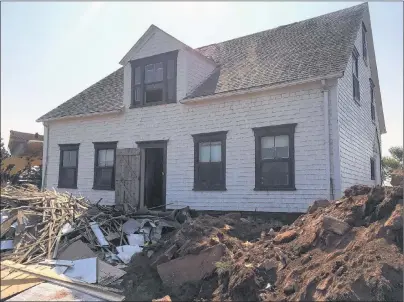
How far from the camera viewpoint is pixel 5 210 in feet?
29.5

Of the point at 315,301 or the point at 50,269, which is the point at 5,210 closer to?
the point at 50,269

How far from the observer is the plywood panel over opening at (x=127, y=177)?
544 inches

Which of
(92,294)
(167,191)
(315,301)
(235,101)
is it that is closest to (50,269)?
(92,294)

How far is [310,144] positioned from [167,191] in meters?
5.42

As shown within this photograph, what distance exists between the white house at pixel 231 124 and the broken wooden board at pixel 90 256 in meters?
4.78

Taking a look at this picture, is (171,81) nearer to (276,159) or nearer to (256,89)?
(256,89)

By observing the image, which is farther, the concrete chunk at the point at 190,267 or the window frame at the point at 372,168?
the window frame at the point at 372,168

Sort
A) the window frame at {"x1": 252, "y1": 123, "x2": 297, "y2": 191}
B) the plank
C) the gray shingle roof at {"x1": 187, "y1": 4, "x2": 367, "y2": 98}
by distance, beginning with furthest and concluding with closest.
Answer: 1. the gray shingle roof at {"x1": 187, "y1": 4, "x2": 367, "y2": 98}
2. the window frame at {"x1": 252, "y1": 123, "x2": 297, "y2": 191}
3. the plank

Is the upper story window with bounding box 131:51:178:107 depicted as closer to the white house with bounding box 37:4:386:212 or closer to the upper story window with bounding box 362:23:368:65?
the white house with bounding box 37:4:386:212

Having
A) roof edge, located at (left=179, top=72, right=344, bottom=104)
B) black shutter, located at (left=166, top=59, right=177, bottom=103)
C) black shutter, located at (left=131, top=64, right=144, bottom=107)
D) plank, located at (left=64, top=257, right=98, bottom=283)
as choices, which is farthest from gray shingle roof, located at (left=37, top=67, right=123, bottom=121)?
plank, located at (left=64, top=257, right=98, bottom=283)

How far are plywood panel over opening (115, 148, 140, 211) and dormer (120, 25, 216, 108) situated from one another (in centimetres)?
193

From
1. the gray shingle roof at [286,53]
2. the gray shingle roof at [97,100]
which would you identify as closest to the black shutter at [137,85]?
the gray shingle roof at [97,100]

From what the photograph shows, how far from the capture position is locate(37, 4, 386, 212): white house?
426 inches

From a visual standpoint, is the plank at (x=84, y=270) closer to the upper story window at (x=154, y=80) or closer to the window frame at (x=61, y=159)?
the upper story window at (x=154, y=80)
